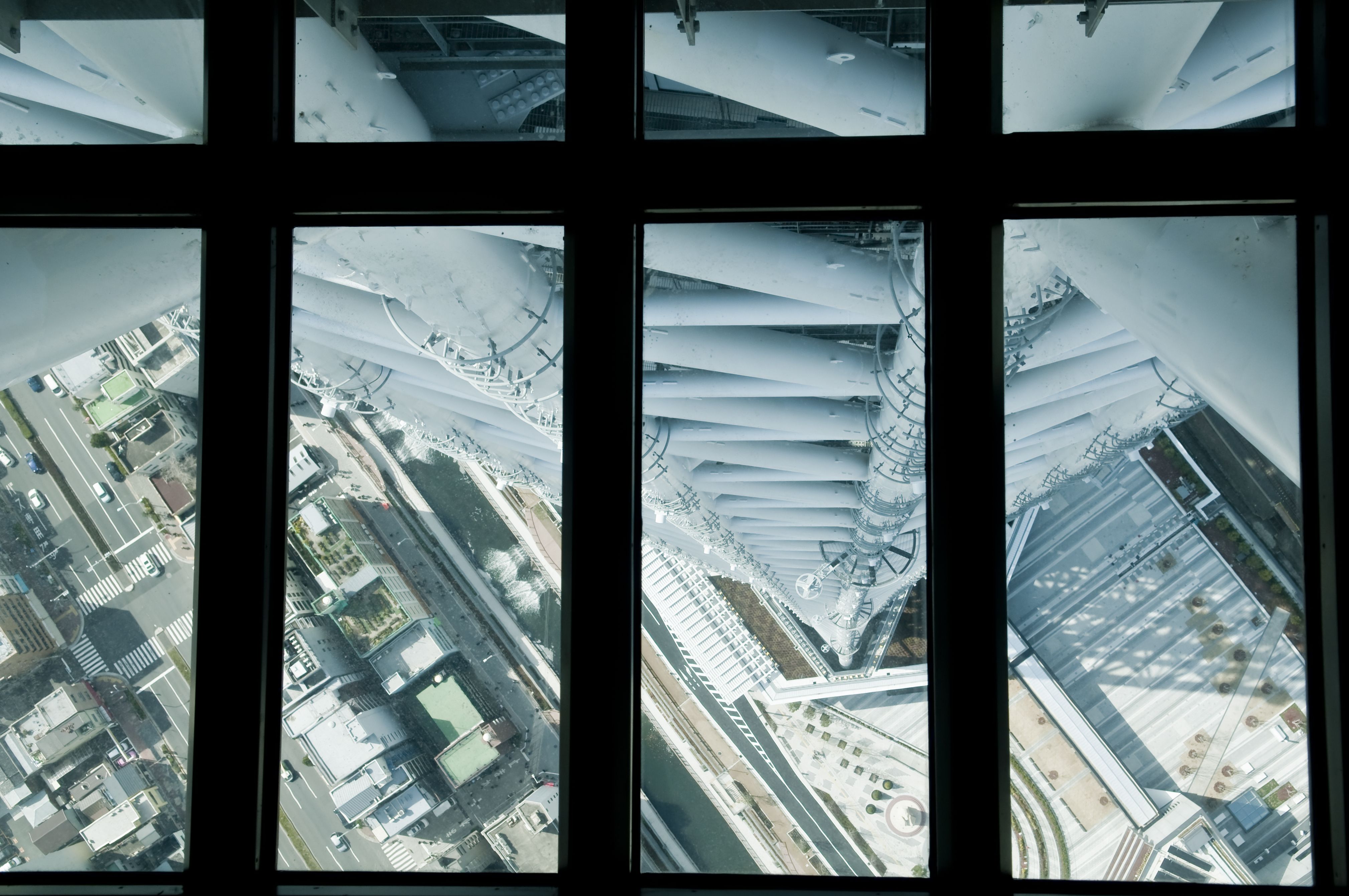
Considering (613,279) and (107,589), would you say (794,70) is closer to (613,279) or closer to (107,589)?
(613,279)

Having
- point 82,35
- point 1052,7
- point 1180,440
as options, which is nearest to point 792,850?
point 1180,440

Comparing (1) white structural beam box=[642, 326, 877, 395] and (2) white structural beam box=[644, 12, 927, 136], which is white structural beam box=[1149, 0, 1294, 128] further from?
(1) white structural beam box=[642, 326, 877, 395]

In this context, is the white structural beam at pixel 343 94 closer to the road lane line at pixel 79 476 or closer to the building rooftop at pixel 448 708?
the road lane line at pixel 79 476

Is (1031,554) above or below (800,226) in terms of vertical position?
below

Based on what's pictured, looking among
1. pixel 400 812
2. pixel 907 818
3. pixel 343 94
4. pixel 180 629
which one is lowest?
pixel 907 818

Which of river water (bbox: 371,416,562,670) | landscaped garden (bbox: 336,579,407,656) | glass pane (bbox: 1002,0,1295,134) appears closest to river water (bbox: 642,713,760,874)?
river water (bbox: 371,416,562,670)

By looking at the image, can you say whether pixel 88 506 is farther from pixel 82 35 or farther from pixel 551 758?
pixel 551 758

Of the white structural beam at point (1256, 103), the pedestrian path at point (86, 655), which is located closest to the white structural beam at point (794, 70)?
the white structural beam at point (1256, 103)

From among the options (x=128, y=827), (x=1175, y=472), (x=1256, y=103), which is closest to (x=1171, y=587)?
(x=1175, y=472)
